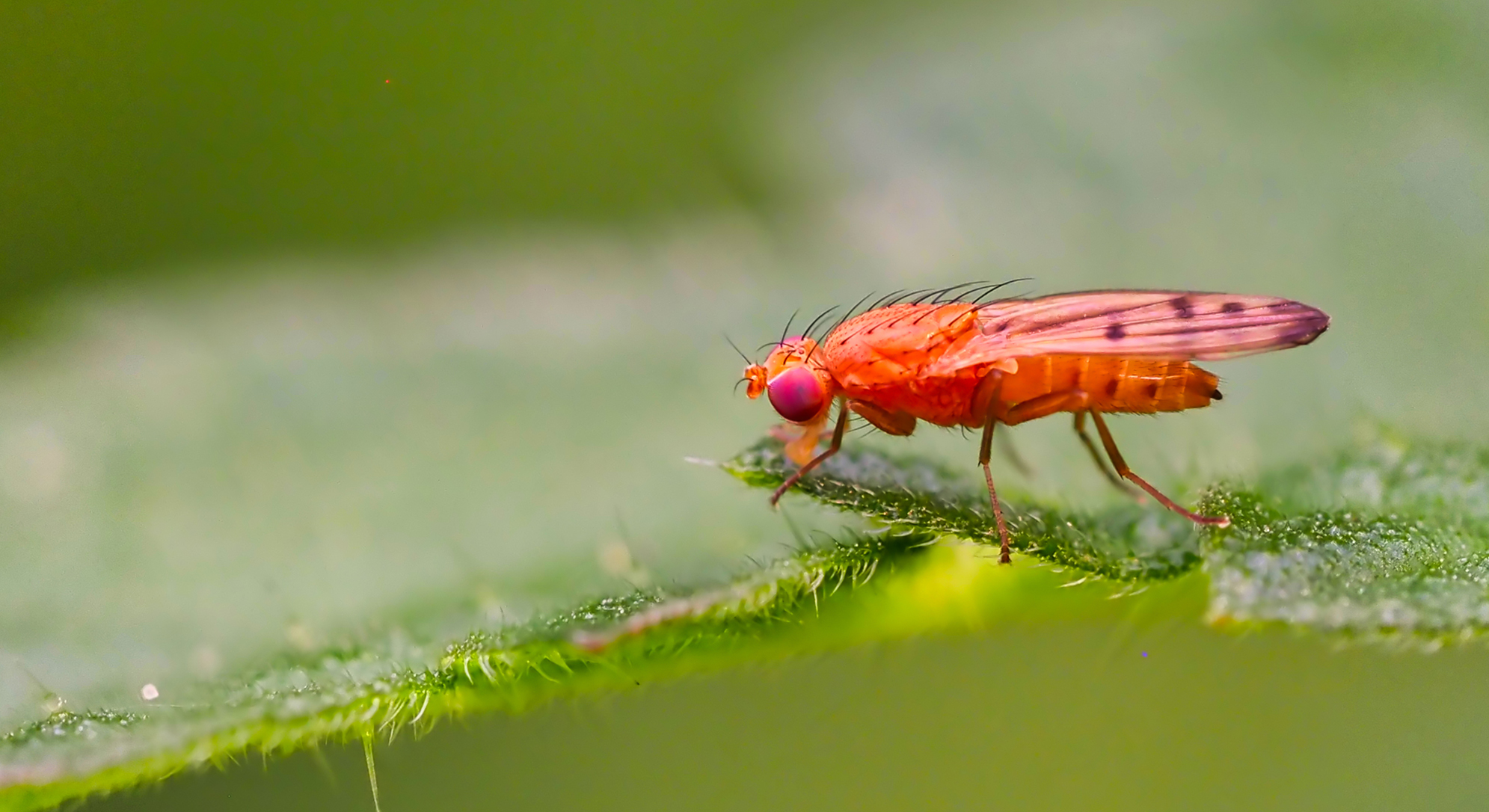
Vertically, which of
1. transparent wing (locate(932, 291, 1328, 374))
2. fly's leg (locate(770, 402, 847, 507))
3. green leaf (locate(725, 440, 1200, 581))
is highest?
transparent wing (locate(932, 291, 1328, 374))

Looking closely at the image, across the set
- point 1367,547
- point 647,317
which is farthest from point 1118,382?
point 647,317

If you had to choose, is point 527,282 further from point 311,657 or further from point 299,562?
point 311,657

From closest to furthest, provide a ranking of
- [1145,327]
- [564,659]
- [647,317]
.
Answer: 1. [564,659]
2. [1145,327]
3. [647,317]

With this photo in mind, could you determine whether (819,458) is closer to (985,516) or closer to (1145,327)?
(985,516)

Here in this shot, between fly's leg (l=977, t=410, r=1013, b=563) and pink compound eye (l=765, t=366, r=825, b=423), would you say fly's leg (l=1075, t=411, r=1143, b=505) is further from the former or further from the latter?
pink compound eye (l=765, t=366, r=825, b=423)

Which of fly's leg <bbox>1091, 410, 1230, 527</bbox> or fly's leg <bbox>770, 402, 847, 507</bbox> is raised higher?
fly's leg <bbox>770, 402, 847, 507</bbox>

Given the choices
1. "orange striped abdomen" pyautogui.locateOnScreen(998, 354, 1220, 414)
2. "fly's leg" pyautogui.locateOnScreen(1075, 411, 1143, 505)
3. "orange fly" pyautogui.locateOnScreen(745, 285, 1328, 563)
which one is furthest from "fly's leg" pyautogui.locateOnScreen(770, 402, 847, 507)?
"fly's leg" pyautogui.locateOnScreen(1075, 411, 1143, 505)

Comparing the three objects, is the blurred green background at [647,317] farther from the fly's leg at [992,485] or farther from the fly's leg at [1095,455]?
the fly's leg at [992,485]
